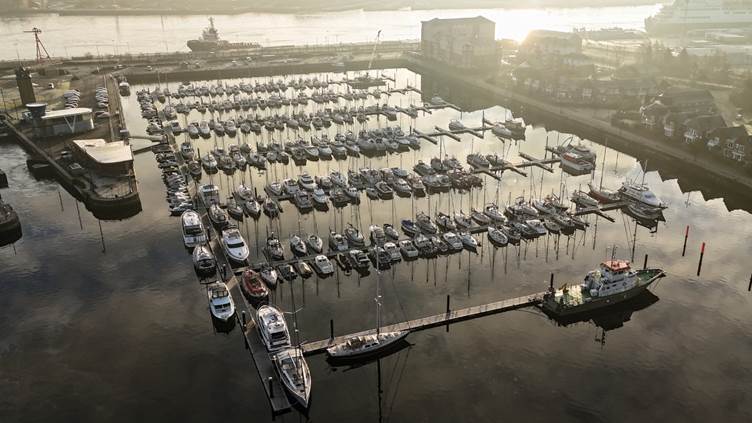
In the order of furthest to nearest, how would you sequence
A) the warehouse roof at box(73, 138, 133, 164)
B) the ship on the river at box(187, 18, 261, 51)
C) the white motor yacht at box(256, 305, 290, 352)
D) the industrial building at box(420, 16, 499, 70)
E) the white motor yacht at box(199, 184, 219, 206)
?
the ship on the river at box(187, 18, 261, 51), the industrial building at box(420, 16, 499, 70), the warehouse roof at box(73, 138, 133, 164), the white motor yacht at box(199, 184, 219, 206), the white motor yacht at box(256, 305, 290, 352)

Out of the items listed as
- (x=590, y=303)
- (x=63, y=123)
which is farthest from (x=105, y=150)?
(x=590, y=303)

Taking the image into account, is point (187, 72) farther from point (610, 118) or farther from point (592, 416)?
point (592, 416)

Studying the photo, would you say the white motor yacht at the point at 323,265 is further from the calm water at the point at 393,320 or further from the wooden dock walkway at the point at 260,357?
the wooden dock walkway at the point at 260,357

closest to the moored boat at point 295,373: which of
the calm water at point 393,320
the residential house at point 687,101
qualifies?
the calm water at point 393,320

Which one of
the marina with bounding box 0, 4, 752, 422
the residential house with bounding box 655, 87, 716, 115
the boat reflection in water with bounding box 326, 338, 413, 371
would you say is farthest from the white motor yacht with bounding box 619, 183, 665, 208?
the boat reflection in water with bounding box 326, 338, 413, 371

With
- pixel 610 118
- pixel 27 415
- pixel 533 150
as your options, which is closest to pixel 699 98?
pixel 610 118

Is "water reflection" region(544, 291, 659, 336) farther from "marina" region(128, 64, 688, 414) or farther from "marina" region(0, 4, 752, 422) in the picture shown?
"marina" region(128, 64, 688, 414)
